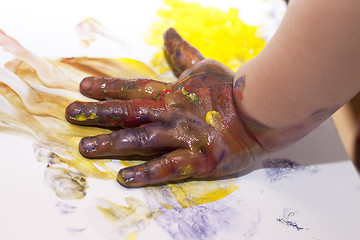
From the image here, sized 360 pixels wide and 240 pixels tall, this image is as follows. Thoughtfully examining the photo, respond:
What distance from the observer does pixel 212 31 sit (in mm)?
1242

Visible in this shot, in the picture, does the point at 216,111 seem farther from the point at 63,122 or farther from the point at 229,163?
the point at 63,122

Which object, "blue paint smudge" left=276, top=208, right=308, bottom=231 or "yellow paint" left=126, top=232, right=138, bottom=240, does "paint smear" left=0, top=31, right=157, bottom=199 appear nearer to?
"yellow paint" left=126, top=232, right=138, bottom=240

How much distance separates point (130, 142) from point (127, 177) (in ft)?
0.23

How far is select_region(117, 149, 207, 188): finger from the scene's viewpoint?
2.76 ft

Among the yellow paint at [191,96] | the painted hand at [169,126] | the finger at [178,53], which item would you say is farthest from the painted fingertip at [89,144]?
the finger at [178,53]

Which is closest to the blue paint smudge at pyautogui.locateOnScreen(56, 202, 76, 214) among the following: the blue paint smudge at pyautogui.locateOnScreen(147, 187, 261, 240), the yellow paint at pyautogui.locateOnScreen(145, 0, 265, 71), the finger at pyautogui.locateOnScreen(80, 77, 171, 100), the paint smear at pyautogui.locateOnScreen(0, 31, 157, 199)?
the paint smear at pyautogui.locateOnScreen(0, 31, 157, 199)

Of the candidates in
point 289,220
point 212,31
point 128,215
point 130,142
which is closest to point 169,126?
point 130,142

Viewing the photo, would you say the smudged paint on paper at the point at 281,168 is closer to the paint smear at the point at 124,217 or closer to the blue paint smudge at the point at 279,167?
the blue paint smudge at the point at 279,167

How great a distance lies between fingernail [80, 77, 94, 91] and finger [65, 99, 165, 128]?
0.26ft

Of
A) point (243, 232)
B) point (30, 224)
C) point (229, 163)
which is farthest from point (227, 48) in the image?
point (30, 224)

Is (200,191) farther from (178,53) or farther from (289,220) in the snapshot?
(178,53)

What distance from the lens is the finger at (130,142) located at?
2.83 ft

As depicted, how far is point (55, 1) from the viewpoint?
118cm

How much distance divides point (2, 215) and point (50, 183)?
105 mm
